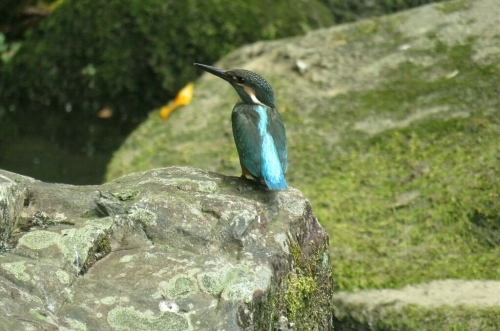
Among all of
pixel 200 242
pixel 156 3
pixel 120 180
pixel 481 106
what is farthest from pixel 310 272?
pixel 156 3

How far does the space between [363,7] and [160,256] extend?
6518 mm

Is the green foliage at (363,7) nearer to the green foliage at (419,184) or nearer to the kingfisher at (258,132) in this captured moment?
the green foliage at (419,184)

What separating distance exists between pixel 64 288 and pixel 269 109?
5.72 feet

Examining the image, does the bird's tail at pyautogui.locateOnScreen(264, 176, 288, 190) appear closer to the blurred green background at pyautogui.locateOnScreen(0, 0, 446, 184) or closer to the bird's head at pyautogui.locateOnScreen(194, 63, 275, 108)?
the bird's head at pyautogui.locateOnScreen(194, 63, 275, 108)

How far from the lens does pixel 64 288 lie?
8.52ft

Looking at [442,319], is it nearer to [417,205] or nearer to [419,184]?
[417,205]

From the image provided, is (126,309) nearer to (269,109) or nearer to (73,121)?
(269,109)

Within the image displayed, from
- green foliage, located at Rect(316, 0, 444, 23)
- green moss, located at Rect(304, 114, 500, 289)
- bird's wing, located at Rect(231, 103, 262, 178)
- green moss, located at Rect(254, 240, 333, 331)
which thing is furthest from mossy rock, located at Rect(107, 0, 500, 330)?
green foliage, located at Rect(316, 0, 444, 23)

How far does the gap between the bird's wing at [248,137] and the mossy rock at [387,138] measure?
1002 mm

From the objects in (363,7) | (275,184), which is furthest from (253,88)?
(363,7)

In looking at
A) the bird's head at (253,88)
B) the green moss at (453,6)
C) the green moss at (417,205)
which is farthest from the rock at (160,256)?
the green moss at (453,6)

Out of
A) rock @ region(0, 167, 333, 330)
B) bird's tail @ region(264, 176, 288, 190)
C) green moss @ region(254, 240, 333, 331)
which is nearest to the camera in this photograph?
rock @ region(0, 167, 333, 330)

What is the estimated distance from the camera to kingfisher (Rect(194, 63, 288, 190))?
3561 millimetres

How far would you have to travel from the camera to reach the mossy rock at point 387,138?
14.8ft
